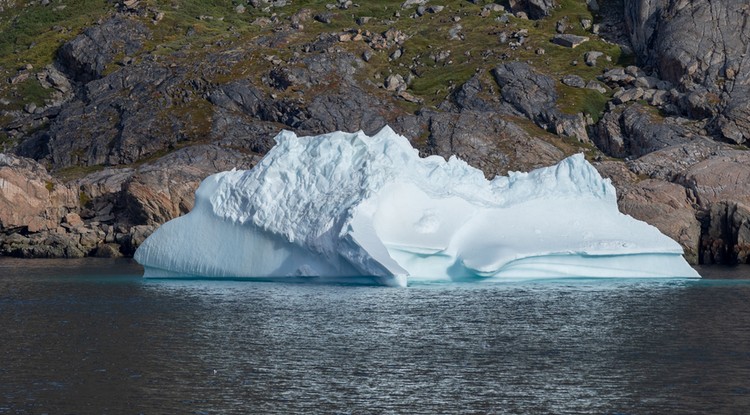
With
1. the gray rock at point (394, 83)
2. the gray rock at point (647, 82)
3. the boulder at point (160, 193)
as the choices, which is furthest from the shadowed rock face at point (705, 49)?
the boulder at point (160, 193)

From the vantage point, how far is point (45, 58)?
4387 inches

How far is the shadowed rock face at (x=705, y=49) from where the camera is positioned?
87938 millimetres

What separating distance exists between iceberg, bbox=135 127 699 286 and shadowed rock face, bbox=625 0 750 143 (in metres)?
42.1

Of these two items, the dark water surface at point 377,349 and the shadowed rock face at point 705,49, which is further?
the shadowed rock face at point 705,49

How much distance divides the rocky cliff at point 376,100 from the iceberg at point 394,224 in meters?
17.8

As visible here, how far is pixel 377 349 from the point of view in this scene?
98.9ft

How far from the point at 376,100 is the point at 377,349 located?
6222cm

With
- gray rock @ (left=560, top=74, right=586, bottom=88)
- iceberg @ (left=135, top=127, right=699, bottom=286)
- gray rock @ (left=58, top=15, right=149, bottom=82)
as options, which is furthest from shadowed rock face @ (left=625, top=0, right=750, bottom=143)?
gray rock @ (left=58, top=15, right=149, bottom=82)

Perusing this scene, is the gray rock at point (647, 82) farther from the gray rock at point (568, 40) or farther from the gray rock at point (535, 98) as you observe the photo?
the gray rock at point (568, 40)

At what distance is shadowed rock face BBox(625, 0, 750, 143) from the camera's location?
3462 inches

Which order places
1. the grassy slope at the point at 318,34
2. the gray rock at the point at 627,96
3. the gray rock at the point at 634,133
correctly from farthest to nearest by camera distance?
the grassy slope at the point at 318,34
the gray rock at the point at 627,96
the gray rock at the point at 634,133

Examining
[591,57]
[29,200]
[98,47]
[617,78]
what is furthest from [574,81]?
[29,200]

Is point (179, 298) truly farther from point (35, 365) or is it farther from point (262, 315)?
point (35, 365)

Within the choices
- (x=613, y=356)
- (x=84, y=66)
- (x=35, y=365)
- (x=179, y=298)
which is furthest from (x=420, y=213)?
(x=84, y=66)
